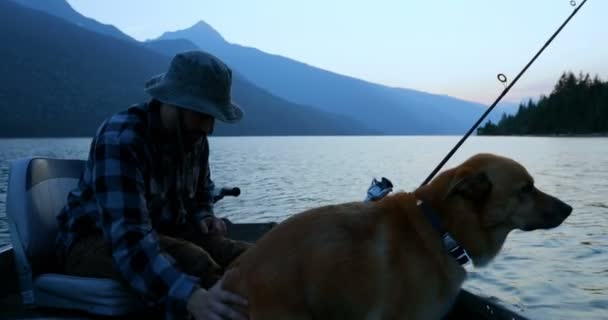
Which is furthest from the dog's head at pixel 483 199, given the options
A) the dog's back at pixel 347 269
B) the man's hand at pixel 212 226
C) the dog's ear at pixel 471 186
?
the man's hand at pixel 212 226

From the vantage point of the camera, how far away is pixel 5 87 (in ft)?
555

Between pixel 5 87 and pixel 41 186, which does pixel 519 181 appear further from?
pixel 5 87

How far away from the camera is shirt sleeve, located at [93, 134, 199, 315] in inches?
135

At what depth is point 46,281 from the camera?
4051 mm

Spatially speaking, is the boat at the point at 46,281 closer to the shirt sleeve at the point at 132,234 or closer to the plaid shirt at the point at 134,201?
the plaid shirt at the point at 134,201

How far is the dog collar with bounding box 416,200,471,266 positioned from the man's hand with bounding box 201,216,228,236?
216 cm

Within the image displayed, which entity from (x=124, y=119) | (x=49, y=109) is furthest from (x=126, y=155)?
(x=49, y=109)

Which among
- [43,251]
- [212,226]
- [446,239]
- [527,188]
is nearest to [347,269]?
[446,239]

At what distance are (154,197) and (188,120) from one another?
0.64m

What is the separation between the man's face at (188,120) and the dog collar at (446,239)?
62.6 inches

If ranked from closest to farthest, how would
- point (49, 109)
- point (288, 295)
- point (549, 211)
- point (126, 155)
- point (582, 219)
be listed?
point (288, 295) → point (126, 155) → point (549, 211) → point (582, 219) → point (49, 109)

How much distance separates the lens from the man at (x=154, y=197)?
3.44 meters

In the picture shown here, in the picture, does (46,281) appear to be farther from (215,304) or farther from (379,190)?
(379,190)

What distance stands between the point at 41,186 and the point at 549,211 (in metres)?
3.95
